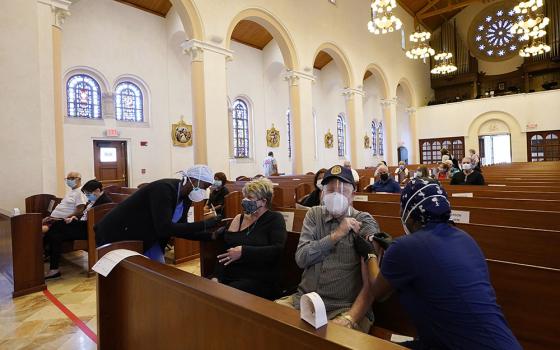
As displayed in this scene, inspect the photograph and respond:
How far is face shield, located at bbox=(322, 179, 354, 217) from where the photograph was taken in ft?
6.44

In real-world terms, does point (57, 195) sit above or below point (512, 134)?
below

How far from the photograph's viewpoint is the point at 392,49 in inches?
720

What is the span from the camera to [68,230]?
4586 mm

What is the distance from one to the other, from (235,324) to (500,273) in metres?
1.25

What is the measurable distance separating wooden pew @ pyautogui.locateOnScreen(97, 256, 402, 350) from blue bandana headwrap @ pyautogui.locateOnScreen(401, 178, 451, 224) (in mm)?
606

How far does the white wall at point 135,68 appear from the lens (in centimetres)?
1046

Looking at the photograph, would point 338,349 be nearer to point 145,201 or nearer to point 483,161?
point 145,201

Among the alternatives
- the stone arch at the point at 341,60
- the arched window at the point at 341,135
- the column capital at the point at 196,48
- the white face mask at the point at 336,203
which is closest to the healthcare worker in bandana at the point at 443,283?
the white face mask at the point at 336,203

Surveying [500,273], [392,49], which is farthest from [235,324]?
[392,49]

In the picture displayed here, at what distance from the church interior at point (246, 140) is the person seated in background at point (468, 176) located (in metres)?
0.10

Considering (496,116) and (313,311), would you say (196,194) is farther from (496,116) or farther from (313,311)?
(496,116)

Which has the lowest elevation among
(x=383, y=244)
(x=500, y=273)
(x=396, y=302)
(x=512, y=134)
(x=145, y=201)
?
(x=396, y=302)

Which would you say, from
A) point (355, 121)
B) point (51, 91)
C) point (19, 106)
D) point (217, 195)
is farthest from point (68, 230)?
point (355, 121)

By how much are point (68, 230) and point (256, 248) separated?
3488 mm
